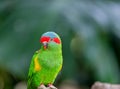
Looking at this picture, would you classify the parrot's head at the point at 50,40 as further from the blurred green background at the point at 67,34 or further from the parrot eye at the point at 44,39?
the blurred green background at the point at 67,34

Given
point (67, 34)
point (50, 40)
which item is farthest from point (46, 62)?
point (67, 34)

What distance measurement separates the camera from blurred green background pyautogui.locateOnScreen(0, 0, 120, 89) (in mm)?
1761

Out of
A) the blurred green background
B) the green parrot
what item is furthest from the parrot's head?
the blurred green background

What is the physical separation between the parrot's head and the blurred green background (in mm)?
845

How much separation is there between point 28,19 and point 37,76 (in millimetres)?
980

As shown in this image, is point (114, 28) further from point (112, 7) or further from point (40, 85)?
point (40, 85)

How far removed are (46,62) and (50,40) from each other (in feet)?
0.17

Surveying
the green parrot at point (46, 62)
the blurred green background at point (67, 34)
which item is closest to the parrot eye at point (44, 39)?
the green parrot at point (46, 62)

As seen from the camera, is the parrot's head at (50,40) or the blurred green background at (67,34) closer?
the parrot's head at (50,40)

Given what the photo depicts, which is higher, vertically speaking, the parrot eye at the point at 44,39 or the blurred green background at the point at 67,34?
the blurred green background at the point at 67,34

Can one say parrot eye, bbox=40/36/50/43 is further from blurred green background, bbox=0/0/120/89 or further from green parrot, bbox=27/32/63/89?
blurred green background, bbox=0/0/120/89

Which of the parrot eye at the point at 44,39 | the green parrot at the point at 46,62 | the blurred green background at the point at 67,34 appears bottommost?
the green parrot at the point at 46,62

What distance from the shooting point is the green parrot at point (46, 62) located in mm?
880

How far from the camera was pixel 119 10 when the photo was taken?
196 cm
